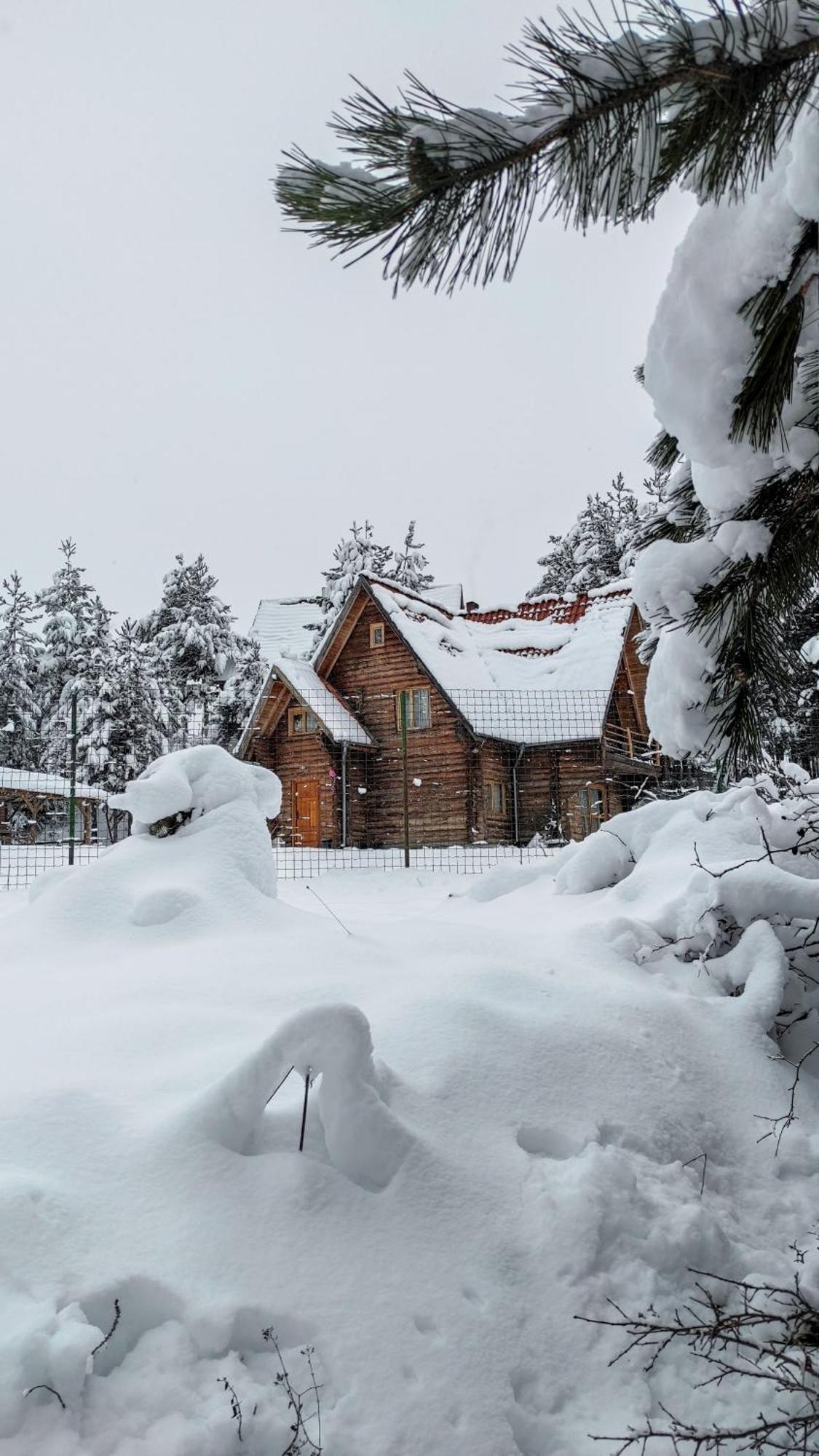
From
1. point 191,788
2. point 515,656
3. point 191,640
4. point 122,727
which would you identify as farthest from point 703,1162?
point 191,640

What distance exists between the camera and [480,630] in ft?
71.1

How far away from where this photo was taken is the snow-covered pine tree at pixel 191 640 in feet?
88.2

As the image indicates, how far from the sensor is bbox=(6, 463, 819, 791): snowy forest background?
23.7 meters

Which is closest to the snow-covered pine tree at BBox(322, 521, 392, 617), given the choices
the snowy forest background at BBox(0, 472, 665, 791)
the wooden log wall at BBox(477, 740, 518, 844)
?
the snowy forest background at BBox(0, 472, 665, 791)

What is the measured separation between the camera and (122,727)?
77.2ft

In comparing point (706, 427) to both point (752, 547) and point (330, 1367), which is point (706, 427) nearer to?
point (752, 547)

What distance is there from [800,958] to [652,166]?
3.31 meters

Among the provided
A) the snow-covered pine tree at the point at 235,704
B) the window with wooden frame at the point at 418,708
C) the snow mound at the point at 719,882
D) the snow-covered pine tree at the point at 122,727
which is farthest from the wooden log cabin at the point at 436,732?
the snow mound at the point at 719,882

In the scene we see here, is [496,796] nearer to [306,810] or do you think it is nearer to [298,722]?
[306,810]

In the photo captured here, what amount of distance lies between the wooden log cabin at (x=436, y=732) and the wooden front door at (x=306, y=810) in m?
0.03

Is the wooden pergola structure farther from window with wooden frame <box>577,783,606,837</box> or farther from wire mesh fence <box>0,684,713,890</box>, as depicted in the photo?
window with wooden frame <box>577,783,606,837</box>

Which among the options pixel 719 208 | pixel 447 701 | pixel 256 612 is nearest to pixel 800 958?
pixel 719 208

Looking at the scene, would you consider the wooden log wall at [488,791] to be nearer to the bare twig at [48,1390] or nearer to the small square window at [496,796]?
the small square window at [496,796]

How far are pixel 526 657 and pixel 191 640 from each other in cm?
1168
